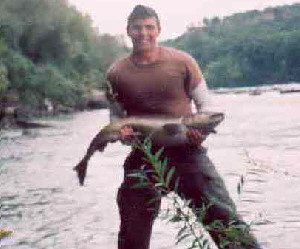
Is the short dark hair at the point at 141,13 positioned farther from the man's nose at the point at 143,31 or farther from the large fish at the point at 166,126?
the large fish at the point at 166,126

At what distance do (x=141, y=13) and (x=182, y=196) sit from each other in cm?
141

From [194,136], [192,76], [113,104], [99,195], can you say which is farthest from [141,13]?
[99,195]

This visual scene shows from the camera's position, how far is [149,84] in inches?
218

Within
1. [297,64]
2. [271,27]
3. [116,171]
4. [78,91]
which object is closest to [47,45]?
[78,91]

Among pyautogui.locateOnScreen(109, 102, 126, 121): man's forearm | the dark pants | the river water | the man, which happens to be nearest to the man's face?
the man

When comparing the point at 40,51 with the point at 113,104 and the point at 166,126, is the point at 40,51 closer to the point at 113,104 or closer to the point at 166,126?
the point at 113,104

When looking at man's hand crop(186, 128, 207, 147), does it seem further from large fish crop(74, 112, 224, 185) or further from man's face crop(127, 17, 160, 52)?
man's face crop(127, 17, 160, 52)

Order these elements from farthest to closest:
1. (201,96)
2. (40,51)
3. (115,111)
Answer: (40,51), (115,111), (201,96)

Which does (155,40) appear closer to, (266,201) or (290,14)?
(266,201)

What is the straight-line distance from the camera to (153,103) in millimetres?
5527

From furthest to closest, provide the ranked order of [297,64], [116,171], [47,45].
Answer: [297,64], [47,45], [116,171]

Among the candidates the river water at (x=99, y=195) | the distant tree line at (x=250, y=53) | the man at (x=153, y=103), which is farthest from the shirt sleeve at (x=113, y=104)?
the distant tree line at (x=250, y=53)

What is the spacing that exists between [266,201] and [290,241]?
3661mm

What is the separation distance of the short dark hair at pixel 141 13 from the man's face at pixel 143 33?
3 cm
